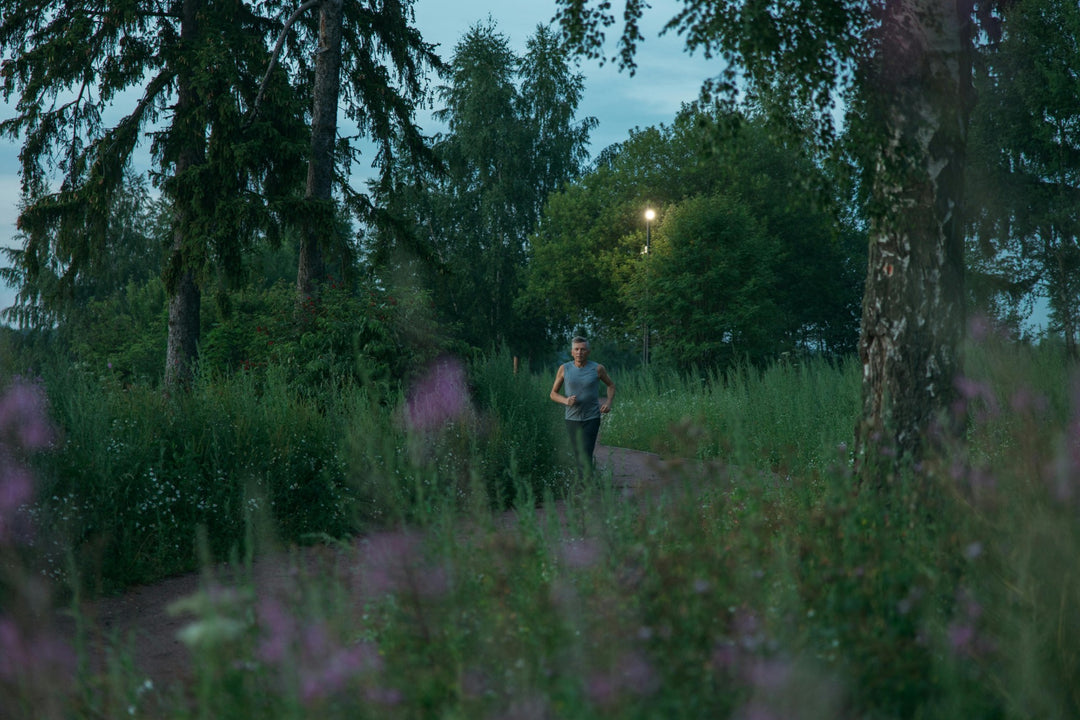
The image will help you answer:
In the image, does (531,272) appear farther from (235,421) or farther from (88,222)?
(235,421)

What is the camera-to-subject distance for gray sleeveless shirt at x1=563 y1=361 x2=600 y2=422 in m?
9.89

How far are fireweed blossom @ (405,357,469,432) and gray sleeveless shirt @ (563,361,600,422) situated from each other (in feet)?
4.57

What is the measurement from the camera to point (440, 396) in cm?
1071

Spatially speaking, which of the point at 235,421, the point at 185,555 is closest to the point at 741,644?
the point at 185,555

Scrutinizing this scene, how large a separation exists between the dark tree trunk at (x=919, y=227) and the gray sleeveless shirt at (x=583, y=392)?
4.14m

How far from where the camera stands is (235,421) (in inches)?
351

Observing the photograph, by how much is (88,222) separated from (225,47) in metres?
4.51

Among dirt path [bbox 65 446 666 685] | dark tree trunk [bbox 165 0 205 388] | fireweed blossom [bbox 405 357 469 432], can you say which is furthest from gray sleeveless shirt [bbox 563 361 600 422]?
dark tree trunk [bbox 165 0 205 388]

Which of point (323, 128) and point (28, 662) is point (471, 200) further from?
point (28, 662)

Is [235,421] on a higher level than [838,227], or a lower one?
lower

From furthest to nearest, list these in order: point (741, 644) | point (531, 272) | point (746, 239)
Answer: point (531, 272)
point (746, 239)
point (741, 644)

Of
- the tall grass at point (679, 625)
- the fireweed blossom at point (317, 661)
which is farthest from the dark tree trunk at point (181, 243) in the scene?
the fireweed blossom at point (317, 661)

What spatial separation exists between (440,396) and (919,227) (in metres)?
6.20

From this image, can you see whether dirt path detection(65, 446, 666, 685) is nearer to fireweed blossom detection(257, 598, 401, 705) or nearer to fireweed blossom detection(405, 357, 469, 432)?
fireweed blossom detection(257, 598, 401, 705)
